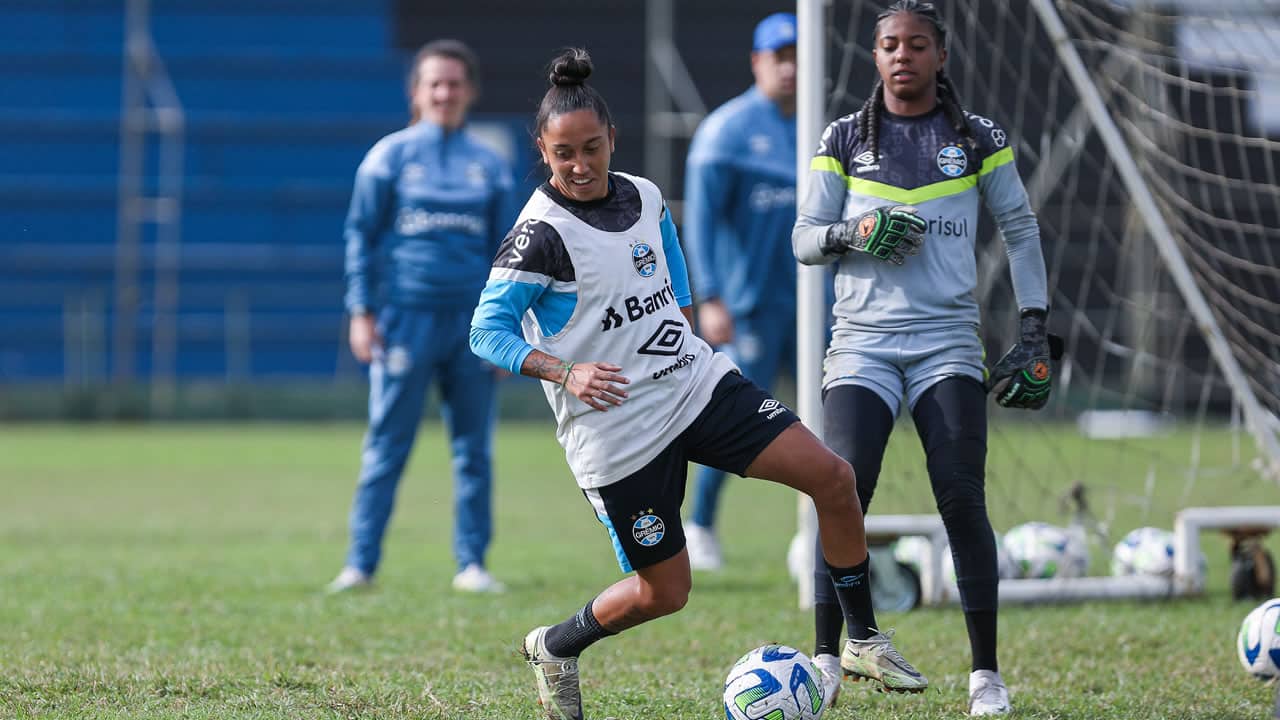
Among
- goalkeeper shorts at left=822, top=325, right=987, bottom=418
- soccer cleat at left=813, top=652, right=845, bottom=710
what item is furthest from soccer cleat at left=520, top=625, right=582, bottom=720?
goalkeeper shorts at left=822, top=325, right=987, bottom=418

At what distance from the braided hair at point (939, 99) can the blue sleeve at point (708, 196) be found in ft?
9.39

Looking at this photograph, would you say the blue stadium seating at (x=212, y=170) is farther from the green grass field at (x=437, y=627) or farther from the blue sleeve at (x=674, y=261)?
the blue sleeve at (x=674, y=261)

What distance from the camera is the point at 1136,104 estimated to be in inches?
281

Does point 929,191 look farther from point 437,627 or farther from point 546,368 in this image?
point 437,627

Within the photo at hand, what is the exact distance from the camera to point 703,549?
782 cm

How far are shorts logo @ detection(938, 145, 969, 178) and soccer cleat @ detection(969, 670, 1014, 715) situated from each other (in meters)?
1.47

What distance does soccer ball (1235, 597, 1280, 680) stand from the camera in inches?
182

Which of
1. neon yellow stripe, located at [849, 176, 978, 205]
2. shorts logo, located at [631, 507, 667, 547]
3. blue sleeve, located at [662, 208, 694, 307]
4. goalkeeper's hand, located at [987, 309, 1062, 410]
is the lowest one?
shorts logo, located at [631, 507, 667, 547]

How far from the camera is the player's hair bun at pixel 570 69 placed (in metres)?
4.05

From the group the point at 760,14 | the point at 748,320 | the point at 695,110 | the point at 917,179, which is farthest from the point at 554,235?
the point at 760,14

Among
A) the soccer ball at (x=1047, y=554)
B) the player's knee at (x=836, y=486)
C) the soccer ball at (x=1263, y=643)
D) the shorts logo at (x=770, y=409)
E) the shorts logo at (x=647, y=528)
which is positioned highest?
the shorts logo at (x=770, y=409)

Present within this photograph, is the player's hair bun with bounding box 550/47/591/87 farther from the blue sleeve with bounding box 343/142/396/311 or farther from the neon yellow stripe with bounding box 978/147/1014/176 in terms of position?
the blue sleeve with bounding box 343/142/396/311

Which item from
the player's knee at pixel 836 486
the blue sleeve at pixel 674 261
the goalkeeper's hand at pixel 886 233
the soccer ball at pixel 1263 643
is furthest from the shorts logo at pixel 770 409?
the soccer ball at pixel 1263 643

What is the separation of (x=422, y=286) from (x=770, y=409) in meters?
3.24
